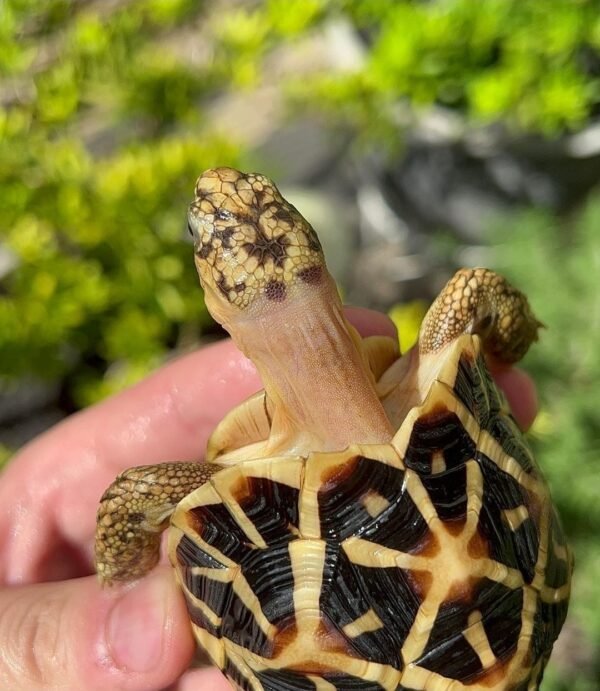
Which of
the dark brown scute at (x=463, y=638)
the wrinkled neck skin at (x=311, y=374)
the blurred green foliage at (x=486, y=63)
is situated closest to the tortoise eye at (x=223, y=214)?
the wrinkled neck skin at (x=311, y=374)

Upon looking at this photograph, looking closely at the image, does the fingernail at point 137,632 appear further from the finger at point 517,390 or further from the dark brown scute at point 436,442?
the finger at point 517,390

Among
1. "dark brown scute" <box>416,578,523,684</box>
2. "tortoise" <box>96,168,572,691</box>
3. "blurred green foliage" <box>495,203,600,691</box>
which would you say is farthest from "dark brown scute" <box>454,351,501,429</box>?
"blurred green foliage" <box>495,203,600,691</box>

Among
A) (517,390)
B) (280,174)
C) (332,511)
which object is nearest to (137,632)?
(332,511)

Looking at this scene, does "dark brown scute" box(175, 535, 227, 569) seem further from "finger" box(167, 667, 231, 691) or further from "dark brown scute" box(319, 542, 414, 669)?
"finger" box(167, 667, 231, 691)

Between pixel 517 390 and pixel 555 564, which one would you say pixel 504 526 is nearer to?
pixel 555 564

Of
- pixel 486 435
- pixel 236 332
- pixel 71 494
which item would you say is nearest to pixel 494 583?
pixel 486 435
